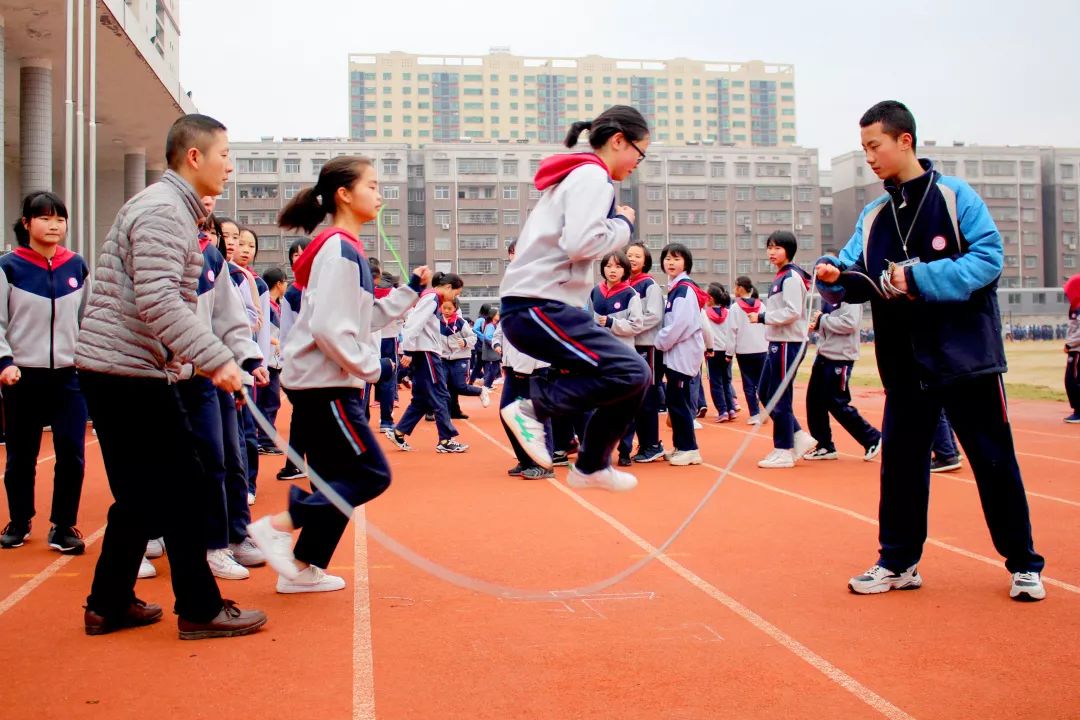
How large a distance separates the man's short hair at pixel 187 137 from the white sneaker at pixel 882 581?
12.3 ft

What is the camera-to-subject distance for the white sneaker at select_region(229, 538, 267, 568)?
18.5 feet

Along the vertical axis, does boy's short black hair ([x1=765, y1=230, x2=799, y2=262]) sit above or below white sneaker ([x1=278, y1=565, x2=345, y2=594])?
above

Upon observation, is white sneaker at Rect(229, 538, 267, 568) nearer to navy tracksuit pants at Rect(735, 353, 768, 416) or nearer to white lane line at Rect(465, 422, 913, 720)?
white lane line at Rect(465, 422, 913, 720)

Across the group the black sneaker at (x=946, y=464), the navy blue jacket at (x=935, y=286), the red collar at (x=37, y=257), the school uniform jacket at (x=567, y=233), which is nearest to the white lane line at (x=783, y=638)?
the navy blue jacket at (x=935, y=286)

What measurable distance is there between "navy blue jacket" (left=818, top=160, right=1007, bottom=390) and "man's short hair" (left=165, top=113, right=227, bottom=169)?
3034 millimetres

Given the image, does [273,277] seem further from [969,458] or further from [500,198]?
[500,198]

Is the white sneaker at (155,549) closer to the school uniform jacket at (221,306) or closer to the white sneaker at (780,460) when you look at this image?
the school uniform jacket at (221,306)

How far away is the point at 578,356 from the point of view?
419 cm

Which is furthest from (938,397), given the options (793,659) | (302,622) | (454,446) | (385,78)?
(385,78)

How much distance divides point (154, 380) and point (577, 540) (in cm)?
308

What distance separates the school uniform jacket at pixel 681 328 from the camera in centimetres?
977

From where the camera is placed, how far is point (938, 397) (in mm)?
4809

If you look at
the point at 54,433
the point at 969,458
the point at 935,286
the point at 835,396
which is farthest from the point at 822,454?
the point at 54,433

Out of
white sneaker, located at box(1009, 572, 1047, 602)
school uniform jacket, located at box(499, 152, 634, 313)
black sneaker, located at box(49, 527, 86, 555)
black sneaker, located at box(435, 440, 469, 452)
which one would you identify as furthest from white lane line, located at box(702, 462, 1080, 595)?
black sneaker, located at box(49, 527, 86, 555)
